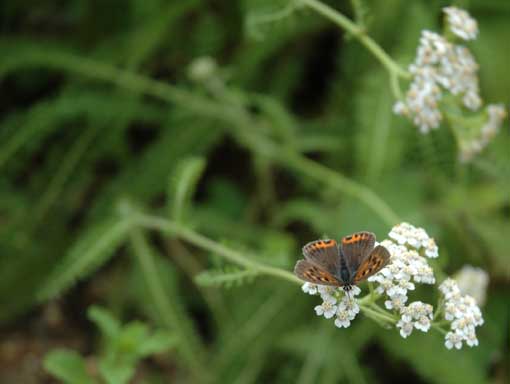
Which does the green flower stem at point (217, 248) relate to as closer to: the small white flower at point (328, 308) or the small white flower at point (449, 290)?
the small white flower at point (328, 308)

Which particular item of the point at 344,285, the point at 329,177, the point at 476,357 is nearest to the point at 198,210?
the point at 329,177

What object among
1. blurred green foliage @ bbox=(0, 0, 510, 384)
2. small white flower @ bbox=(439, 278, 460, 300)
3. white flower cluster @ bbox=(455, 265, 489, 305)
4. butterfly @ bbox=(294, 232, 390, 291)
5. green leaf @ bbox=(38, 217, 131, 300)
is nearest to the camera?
butterfly @ bbox=(294, 232, 390, 291)

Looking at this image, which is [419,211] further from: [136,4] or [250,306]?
[136,4]

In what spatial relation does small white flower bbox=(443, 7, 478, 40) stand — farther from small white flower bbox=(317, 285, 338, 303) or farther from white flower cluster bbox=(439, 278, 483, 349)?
small white flower bbox=(317, 285, 338, 303)

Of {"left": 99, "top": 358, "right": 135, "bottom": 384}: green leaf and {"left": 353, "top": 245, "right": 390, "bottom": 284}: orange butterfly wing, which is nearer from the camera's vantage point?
{"left": 353, "top": 245, "right": 390, "bottom": 284}: orange butterfly wing

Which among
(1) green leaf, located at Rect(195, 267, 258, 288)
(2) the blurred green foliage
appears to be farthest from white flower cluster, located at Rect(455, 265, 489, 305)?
(1) green leaf, located at Rect(195, 267, 258, 288)
